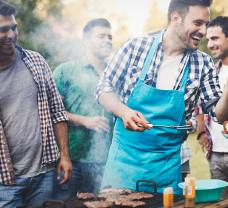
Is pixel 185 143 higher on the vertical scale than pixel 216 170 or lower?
higher

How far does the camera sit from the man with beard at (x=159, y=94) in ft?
13.4

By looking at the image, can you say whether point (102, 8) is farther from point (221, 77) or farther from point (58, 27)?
point (221, 77)

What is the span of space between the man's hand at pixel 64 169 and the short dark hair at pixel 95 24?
1.03 metres

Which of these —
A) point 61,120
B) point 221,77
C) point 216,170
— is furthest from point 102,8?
point 216,170

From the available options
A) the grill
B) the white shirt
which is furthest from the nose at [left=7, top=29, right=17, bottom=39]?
the white shirt

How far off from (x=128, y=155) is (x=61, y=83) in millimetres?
796

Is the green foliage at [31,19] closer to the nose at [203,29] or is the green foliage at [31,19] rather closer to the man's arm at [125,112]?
the man's arm at [125,112]

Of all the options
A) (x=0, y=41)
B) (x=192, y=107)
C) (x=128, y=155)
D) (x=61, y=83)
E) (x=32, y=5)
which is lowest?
(x=128, y=155)

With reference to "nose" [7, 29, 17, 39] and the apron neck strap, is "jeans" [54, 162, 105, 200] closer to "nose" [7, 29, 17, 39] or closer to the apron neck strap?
the apron neck strap

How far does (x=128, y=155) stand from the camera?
13.5 feet

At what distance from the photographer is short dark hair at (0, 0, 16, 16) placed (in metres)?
3.64

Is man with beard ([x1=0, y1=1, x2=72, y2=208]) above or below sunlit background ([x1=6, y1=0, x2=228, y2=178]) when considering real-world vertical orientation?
below

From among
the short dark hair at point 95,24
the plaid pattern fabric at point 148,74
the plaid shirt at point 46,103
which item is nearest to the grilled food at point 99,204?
the plaid shirt at point 46,103

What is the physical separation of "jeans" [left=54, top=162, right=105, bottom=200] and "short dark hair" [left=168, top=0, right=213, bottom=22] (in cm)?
143
